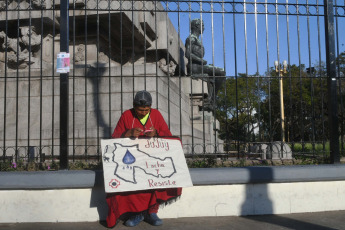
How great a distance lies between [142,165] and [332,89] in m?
3.01

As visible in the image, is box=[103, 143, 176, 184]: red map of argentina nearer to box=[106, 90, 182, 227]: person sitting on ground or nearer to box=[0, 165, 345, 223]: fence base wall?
box=[106, 90, 182, 227]: person sitting on ground

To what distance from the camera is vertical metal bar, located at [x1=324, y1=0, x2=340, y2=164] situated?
5.04m

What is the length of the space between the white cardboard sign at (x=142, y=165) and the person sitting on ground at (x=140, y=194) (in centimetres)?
13

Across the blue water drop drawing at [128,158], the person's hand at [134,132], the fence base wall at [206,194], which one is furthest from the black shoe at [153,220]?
the person's hand at [134,132]

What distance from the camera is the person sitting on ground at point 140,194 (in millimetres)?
4098

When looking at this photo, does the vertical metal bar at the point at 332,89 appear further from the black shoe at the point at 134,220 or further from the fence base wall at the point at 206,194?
the black shoe at the point at 134,220

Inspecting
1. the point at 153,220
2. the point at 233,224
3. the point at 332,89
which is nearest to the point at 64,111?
the point at 153,220

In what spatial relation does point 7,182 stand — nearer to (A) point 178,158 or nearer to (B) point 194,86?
(A) point 178,158

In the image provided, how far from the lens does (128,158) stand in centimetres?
422

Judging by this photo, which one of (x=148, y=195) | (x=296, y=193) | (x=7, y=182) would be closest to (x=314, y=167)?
(x=296, y=193)

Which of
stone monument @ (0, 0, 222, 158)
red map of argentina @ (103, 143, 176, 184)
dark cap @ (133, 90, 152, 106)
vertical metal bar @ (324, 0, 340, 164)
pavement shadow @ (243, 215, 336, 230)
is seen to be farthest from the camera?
stone monument @ (0, 0, 222, 158)

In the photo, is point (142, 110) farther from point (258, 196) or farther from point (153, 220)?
point (258, 196)

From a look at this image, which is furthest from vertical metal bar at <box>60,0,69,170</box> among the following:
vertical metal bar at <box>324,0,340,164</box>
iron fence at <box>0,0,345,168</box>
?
vertical metal bar at <box>324,0,340,164</box>

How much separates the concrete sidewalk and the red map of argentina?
62 cm
